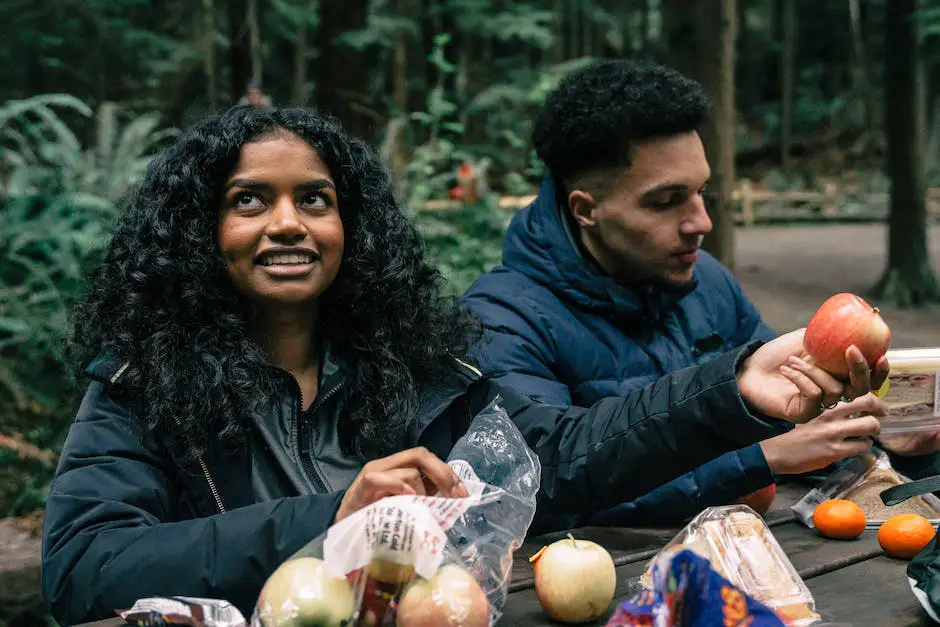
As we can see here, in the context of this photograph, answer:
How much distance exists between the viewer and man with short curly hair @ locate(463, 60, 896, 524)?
2795 mm

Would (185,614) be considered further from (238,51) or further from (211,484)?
(238,51)

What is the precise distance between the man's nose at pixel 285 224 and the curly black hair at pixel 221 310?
0.14 metres

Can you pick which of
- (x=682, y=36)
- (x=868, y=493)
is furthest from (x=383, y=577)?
(x=682, y=36)

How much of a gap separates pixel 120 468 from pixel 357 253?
70 centimetres

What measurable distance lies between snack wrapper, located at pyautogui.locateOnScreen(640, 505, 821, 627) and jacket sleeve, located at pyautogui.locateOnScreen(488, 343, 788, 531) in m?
0.16

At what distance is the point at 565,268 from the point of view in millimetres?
2910

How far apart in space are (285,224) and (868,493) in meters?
1.43

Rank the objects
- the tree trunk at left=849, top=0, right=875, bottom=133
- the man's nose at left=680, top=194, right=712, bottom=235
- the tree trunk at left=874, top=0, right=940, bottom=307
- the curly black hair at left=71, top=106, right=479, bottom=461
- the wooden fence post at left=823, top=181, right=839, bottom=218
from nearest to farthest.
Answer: the curly black hair at left=71, top=106, right=479, bottom=461 < the man's nose at left=680, top=194, right=712, bottom=235 < the tree trunk at left=874, top=0, right=940, bottom=307 < the wooden fence post at left=823, top=181, right=839, bottom=218 < the tree trunk at left=849, top=0, right=875, bottom=133

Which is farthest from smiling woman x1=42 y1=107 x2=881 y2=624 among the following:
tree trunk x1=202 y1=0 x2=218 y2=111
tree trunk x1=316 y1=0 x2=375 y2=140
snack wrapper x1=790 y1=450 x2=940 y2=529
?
tree trunk x1=202 y1=0 x2=218 y2=111

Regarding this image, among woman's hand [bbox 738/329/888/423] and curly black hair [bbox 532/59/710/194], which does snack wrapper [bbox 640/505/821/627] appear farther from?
curly black hair [bbox 532/59/710/194]

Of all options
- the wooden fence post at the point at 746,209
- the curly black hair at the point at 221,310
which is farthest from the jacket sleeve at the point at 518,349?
the wooden fence post at the point at 746,209

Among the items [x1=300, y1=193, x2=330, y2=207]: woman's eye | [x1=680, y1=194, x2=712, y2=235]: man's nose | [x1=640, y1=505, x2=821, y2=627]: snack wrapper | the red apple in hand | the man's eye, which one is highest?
[x1=300, y1=193, x2=330, y2=207]: woman's eye

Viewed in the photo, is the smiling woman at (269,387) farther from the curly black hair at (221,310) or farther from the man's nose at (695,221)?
the man's nose at (695,221)

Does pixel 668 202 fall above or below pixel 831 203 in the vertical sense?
above
